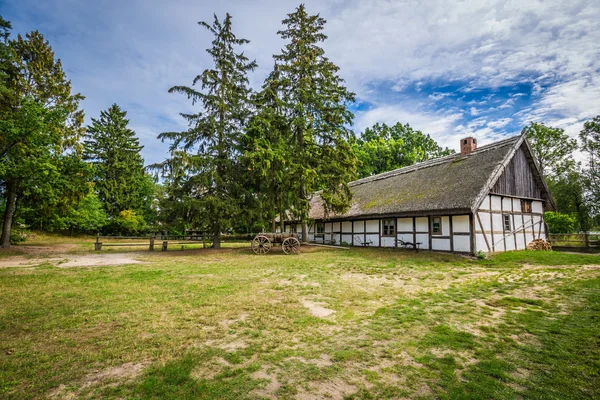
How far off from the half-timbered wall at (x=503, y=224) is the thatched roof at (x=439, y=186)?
1.33 meters

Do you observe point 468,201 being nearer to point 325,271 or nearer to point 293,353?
point 325,271

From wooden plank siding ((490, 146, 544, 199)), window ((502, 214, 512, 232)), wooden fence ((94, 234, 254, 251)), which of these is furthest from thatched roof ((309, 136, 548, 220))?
wooden fence ((94, 234, 254, 251))

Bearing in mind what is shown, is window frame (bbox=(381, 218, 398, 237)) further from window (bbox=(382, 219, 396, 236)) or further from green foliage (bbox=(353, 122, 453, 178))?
green foliage (bbox=(353, 122, 453, 178))

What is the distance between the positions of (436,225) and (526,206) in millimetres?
6683

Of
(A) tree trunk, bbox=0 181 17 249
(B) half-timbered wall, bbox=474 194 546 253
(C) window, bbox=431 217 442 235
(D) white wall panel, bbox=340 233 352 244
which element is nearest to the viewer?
(B) half-timbered wall, bbox=474 194 546 253

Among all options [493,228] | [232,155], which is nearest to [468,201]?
[493,228]

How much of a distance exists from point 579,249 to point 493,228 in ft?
23.9

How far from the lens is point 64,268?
1068 cm

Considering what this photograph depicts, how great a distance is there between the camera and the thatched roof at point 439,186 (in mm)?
13805

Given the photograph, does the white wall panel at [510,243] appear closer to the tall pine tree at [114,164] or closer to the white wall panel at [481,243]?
the white wall panel at [481,243]

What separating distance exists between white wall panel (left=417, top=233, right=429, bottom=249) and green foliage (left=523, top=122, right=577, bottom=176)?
1048 inches

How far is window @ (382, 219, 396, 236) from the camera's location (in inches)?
694

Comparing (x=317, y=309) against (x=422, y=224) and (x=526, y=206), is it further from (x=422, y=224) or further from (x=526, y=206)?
(x=526, y=206)

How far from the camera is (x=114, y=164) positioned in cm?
3534
